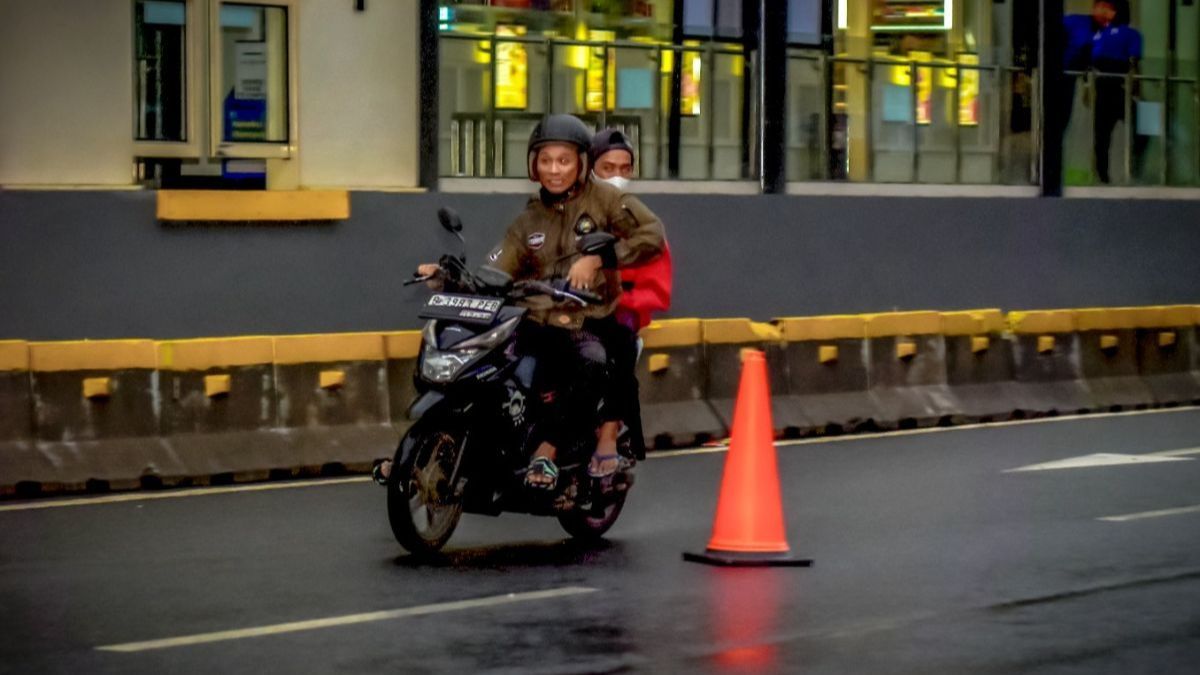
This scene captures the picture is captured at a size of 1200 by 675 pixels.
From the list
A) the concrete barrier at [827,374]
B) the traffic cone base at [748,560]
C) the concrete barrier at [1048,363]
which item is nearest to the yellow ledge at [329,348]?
the concrete barrier at [827,374]

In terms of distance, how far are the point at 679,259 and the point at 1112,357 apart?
3.67 m

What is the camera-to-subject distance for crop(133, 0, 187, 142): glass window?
52.5 ft

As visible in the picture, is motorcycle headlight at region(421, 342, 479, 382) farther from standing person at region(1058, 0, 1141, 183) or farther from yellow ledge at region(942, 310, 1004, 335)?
standing person at region(1058, 0, 1141, 183)

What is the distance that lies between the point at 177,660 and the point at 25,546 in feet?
10.6

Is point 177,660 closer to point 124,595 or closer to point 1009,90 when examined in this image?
point 124,595

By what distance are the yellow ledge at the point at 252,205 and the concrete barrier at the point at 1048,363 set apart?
224 inches

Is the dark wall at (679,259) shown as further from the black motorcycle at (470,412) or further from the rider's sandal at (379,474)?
the rider's sandal at (379,474)

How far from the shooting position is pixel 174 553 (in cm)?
1074

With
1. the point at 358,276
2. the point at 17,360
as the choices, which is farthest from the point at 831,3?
the point at 17,360

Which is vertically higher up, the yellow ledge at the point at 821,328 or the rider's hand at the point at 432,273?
the rider's hand at the point at 432,273

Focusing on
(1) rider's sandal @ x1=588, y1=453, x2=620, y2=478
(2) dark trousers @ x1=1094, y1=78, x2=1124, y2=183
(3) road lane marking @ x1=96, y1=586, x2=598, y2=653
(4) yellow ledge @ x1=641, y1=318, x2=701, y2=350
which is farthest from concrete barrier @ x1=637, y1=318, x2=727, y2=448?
(2) dark trousers @ x1=1094, y1=78, x2=1124, y2=183

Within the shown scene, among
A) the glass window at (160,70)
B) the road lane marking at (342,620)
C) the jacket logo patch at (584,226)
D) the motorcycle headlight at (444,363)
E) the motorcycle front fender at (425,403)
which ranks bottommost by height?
the road lane marking at (342,620)

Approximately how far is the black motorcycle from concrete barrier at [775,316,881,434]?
22.2 feet

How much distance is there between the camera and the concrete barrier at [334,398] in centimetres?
1428
